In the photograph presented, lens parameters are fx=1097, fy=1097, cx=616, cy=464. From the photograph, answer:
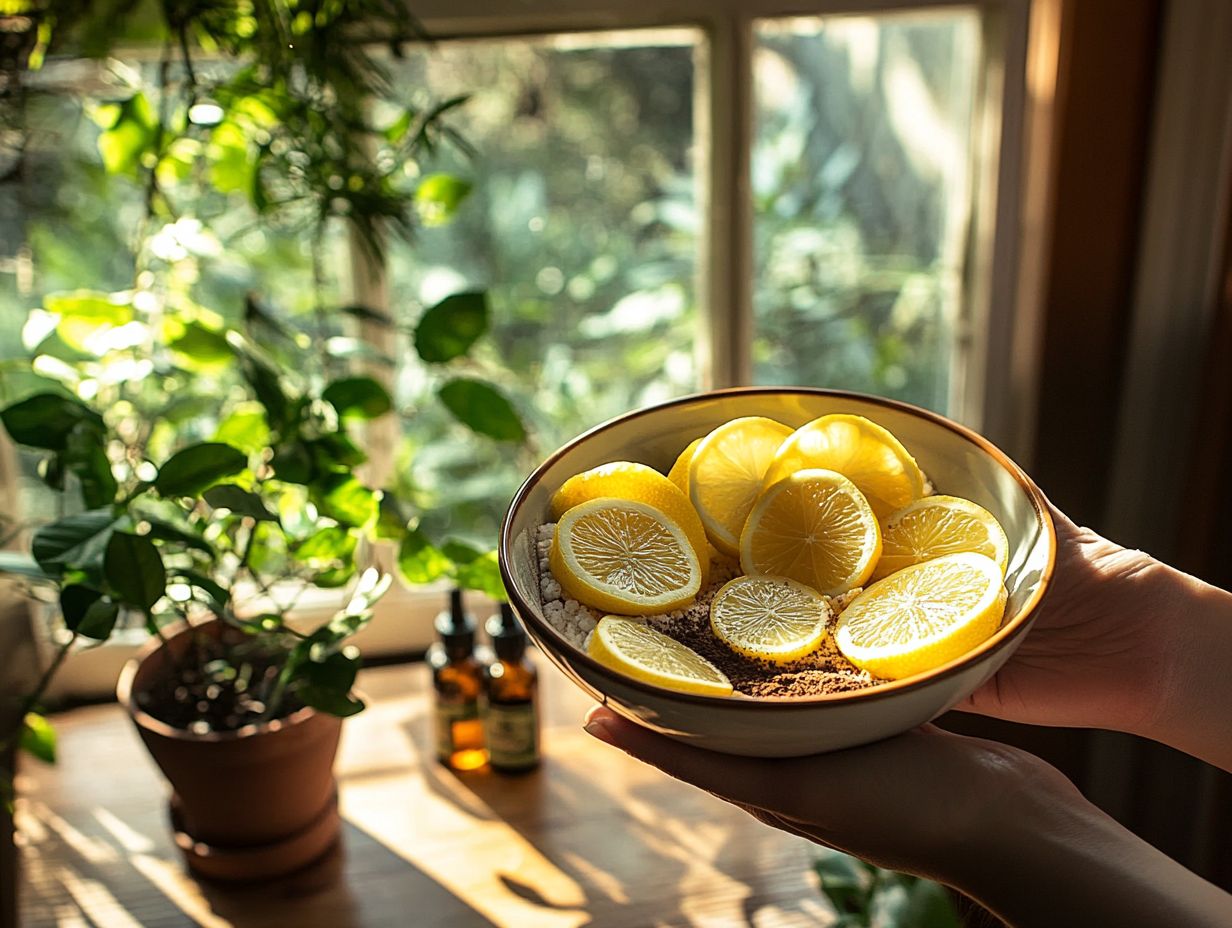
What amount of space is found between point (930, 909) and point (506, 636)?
47 cm

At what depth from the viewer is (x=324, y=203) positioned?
0.98m

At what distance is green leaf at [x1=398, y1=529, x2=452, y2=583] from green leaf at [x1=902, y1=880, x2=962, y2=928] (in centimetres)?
51

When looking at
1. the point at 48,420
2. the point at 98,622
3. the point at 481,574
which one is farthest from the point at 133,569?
the point at 481,574

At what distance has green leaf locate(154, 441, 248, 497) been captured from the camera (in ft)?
2.73

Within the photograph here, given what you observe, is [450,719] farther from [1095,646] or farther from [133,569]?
[1095,646]

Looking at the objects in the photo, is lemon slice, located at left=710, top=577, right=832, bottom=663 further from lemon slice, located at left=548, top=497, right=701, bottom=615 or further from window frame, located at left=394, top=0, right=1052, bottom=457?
window frame, located at left=394, top=0, right=1052, bottom=457

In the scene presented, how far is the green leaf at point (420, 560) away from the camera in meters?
0.96

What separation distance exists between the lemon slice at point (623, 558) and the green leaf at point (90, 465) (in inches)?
16.5

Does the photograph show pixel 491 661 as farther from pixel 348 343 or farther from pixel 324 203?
pixel 324 203

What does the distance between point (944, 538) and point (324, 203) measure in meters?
0.62

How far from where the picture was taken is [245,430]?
97 centimetres

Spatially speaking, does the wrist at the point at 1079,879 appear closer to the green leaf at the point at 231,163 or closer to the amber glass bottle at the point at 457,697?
the amber glass bottle at the point at 457,697

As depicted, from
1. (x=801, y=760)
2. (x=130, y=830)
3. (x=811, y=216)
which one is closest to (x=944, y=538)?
(x=801, y=760)

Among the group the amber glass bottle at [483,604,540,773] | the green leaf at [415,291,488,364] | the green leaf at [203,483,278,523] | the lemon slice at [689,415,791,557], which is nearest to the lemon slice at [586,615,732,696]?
the lemon slice at [689,415,791,557]
